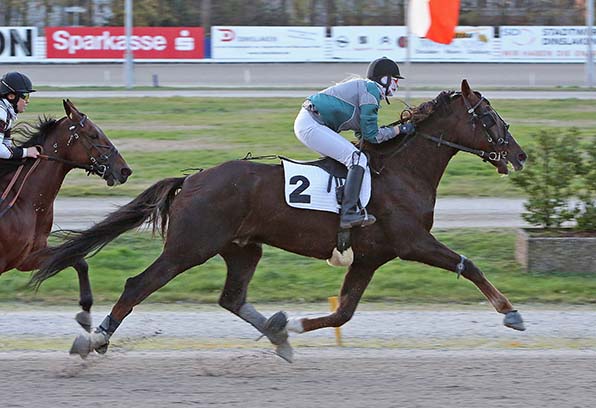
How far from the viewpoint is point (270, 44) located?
4103 centimetres

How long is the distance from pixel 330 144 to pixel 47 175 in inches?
99.4

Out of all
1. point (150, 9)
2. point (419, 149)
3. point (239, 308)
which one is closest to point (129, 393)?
point (239, 308)

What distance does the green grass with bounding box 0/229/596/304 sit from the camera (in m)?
10.1

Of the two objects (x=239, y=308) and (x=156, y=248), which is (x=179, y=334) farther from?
(x=156, y=248)

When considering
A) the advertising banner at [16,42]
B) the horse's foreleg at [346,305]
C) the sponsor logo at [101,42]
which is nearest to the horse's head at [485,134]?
the horse's foreleg at [346,305]

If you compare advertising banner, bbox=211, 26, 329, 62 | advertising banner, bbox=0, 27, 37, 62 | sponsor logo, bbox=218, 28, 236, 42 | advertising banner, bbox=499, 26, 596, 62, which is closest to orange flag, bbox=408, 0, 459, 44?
advertising banner, bbox=499, 26, 596, 62

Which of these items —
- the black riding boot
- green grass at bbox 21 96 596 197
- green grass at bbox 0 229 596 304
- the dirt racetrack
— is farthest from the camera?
green grass at bbox 21 96 596 197

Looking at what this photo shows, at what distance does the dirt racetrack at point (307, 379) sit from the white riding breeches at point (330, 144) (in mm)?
1465

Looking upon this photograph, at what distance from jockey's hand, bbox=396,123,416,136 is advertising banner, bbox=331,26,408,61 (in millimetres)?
32662

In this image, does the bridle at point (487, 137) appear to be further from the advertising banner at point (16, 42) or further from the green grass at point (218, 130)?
the advertising banner at point (16, 42)

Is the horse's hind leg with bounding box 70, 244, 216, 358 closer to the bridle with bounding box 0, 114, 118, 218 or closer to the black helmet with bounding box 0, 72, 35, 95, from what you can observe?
the bridle with bounding box 0, 114, 118, 218

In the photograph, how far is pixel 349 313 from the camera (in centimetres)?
777

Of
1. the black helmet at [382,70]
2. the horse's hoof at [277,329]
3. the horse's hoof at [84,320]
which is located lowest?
the horse's hoof at [84,320]

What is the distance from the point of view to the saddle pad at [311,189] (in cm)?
750
